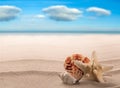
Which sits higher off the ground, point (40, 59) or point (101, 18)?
point (101, 18)

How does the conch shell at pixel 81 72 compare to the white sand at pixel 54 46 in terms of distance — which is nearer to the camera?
the conch shell at pixel 81 72

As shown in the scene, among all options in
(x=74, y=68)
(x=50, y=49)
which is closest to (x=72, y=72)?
(x=74, y=68)

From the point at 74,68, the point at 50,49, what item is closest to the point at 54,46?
the point at 50,49

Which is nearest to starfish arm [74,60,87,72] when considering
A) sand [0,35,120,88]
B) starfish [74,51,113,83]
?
starfish [74,51,113,83]

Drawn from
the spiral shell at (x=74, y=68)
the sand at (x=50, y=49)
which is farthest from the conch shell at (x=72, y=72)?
the sand at (x=50, y=49)

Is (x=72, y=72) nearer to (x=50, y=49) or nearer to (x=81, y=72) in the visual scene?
(x=81, y=72)

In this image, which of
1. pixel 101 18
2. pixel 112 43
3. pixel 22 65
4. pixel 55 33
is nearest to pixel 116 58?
pixel 112 43

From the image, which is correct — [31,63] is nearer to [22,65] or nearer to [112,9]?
[22,65]

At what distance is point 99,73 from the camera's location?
88 centimetres

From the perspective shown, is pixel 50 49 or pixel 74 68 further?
pixel 50 49

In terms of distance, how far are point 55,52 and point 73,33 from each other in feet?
0.38

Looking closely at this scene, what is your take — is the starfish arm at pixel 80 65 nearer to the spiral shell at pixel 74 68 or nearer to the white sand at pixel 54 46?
the spiral shell at pixel 74 68

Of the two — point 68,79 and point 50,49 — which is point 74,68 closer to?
point 68,79

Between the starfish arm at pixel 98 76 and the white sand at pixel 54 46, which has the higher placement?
the white sand at pixel 54 46
